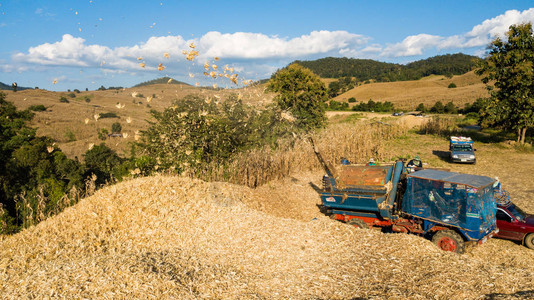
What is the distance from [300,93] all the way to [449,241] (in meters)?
13.6

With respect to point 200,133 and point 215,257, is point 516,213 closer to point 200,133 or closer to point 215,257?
point 215,257

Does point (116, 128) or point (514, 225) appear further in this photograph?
point (116, 128)

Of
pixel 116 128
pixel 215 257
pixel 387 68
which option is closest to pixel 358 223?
pixel 215 257

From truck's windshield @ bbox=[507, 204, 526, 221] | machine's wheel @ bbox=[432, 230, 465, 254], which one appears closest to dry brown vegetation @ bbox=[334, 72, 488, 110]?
truck's windshield @ bbox=[507, 204, 526, 221]

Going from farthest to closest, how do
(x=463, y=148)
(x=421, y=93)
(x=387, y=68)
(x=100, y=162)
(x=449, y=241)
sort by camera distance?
(x=387, y=68) < (x=421, y=93) < (x=100, y=162) < (x=463, y=148) < (x=449, y=241)

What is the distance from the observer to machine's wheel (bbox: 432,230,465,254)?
269 inches

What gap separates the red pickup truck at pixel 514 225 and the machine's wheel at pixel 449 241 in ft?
6.75

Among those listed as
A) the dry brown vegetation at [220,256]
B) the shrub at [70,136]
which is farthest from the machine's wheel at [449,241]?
the shrub at [70,136]

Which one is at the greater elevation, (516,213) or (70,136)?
(516,213)

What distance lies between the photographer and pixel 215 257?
A: 238 inches

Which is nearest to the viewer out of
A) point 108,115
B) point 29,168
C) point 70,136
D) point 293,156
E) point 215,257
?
point 215,257

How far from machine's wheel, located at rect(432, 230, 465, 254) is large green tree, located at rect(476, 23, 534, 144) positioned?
55.7 feet

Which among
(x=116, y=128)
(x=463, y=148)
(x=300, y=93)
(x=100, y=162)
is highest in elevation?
(x=300, y=93)

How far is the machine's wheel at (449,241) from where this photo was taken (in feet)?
22.4
